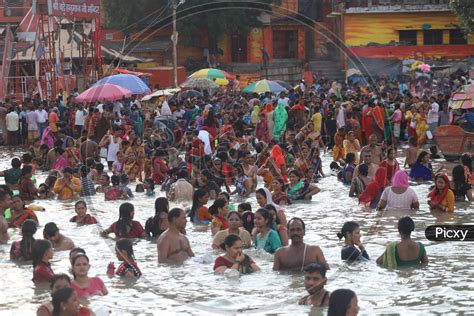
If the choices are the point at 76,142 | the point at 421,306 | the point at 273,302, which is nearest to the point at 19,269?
the point at 273,302

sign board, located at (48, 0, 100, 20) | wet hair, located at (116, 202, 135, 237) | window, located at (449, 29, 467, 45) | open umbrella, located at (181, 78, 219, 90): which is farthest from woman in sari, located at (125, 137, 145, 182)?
window, located at (449, 29, 467, 45)

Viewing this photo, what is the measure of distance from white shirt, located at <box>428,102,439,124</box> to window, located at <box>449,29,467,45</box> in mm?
21901

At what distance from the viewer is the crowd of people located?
1106 cm

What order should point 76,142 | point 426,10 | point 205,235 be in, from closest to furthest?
point 205,235 → point 76,142 → point 426,10

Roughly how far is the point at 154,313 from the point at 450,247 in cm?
447

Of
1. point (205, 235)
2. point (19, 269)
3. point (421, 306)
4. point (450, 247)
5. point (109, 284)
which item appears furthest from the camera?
point (205, 235)

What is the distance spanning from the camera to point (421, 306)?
10.0 metres

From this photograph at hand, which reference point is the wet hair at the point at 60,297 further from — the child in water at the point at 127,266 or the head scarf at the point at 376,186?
the head scarf at the point at 376,186

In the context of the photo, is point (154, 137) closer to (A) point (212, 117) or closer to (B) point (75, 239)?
(A) point (212, 117)

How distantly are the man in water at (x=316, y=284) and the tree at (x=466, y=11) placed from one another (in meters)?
29.3

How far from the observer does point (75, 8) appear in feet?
110

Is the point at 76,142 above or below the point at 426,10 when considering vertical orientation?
below

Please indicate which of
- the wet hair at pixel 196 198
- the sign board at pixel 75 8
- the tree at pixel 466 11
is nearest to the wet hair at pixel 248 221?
the wet hair at pixel 196 198

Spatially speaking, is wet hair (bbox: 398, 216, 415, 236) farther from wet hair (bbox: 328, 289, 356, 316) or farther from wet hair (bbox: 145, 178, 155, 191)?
wet hair (bbox: 145, 178, 155, 191)
